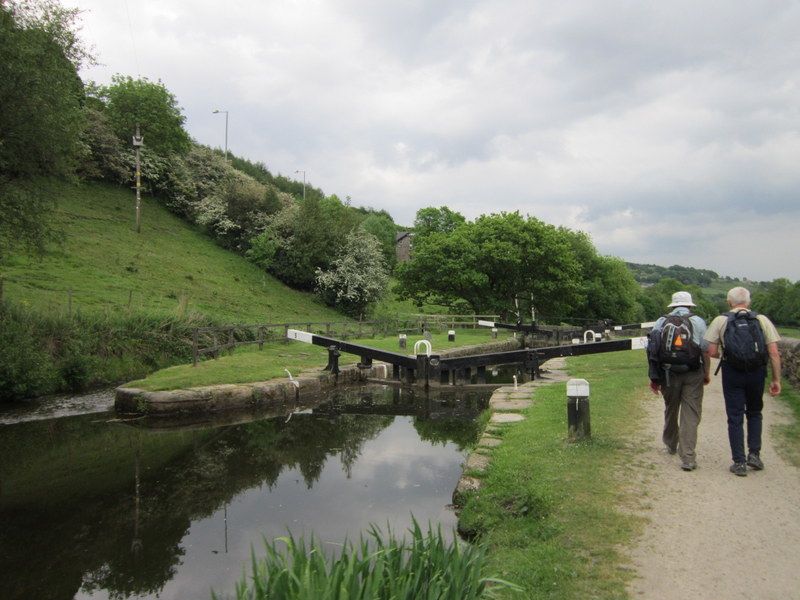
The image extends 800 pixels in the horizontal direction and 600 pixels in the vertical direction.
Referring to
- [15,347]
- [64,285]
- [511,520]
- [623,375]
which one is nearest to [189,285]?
[64,285]

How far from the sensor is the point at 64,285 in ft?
63.9

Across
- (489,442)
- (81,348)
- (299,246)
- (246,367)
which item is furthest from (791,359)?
(299,246)

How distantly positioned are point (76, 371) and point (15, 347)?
68.7 inches

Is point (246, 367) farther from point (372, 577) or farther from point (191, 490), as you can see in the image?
point (372, 577)

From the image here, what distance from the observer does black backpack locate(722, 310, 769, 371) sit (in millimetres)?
4641

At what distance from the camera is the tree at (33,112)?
1117 centimetres

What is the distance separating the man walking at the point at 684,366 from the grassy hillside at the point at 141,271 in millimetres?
13137

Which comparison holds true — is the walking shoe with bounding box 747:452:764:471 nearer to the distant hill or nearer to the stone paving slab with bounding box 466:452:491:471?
the stone paving slab with bounding box 466:452:491:471

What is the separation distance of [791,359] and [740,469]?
608 centimetres

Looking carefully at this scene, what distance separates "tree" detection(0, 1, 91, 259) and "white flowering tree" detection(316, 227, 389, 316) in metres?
19.2

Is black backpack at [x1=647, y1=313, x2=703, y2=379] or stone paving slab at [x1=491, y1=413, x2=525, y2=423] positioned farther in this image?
stone paving slab at [x1=491, y1=413, x2=525, y2=423]

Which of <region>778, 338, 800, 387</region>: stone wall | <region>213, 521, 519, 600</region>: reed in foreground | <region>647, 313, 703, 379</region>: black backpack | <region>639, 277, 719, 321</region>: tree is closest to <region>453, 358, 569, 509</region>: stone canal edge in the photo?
<region>647, 313, 703, 379</region>: black backpack

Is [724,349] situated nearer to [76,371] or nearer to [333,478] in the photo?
[333,478]

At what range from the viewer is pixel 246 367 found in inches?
468
